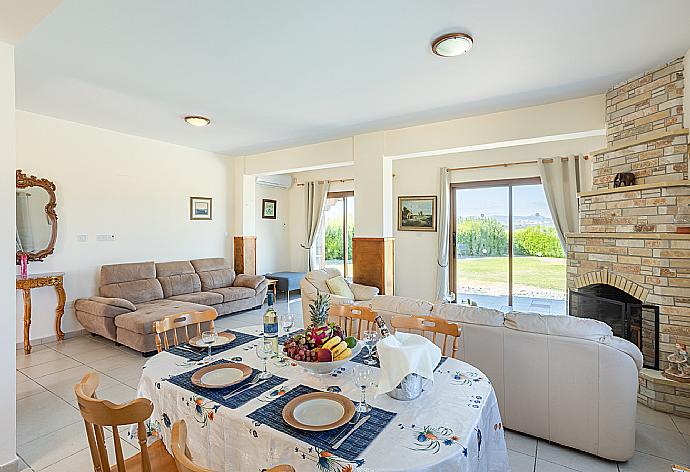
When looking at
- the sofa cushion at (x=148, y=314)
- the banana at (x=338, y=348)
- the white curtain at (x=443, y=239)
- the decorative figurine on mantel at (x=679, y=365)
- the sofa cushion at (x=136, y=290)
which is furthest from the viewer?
the white curtain at (x=443, y=239)

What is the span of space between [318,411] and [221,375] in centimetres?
59

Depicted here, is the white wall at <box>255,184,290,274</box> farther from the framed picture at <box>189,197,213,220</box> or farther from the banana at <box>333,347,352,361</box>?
the banana at <box>333,347,352,361</box>

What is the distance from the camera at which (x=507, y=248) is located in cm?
613

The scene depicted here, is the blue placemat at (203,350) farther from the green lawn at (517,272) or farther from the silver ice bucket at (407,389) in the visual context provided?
the green lawn at (517,272)

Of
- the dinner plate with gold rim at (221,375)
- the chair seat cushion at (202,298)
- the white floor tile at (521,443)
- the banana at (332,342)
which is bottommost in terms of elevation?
the white floor tile at (521,443)

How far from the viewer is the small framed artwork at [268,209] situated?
824 cm

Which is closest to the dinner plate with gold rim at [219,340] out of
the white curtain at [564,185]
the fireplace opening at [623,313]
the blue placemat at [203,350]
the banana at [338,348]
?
the blue placemat at [203,350]

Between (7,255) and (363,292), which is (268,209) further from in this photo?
(7,255)

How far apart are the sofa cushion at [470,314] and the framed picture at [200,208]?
5.09 m

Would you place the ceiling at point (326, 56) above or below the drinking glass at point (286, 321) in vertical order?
above

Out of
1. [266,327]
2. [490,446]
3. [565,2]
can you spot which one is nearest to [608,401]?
[490,446]

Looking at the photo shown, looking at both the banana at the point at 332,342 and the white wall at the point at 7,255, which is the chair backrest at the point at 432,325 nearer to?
the banana at the point at 332,342

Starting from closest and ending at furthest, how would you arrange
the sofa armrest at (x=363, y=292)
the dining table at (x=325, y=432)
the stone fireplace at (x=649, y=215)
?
1. the dining table at (x=325, y=432)
2. the stone fireplace at (x=649, y=215)
3. the sofa armrest at (x=363, y=292)

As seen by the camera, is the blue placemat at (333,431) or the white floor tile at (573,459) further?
the white floor tile at (573,459)
